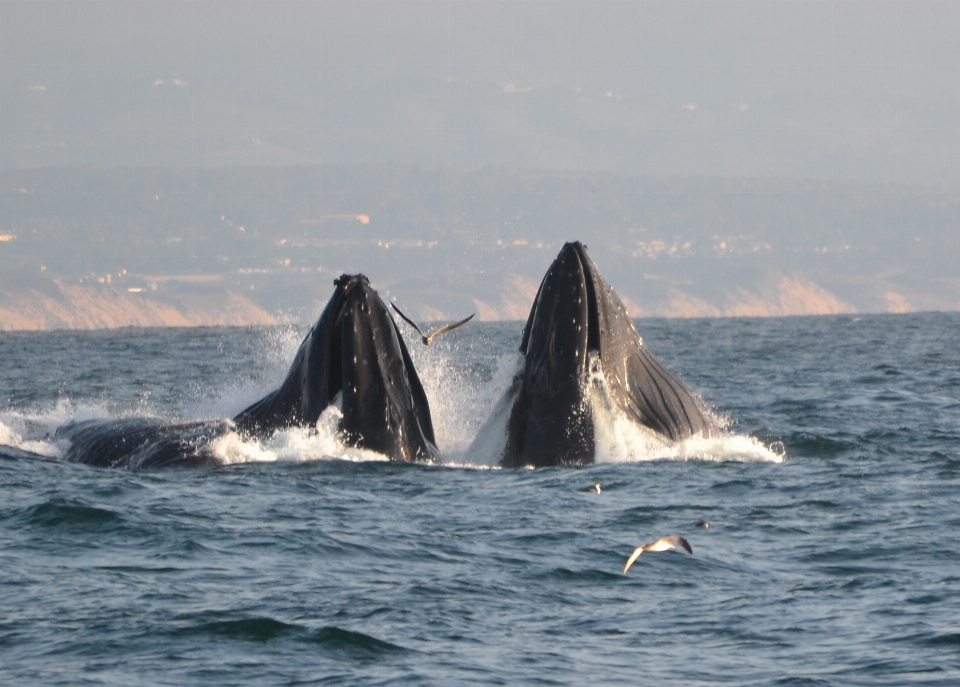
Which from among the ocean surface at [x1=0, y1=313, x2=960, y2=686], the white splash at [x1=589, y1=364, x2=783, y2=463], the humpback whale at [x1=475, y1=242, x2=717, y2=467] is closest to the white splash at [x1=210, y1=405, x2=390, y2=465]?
the ocean surface at [x1=0, y1=313, x2=960, y2=686]

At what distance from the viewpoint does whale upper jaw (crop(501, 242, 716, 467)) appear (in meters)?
13.3

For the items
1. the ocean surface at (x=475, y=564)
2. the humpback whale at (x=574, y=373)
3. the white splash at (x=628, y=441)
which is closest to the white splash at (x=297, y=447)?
the ocean surface at (x=475, y=564)

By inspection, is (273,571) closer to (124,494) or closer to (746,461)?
(124,494)

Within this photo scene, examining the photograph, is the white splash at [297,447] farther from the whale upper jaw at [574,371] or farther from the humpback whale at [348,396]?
the whale upper jaw at [574,371]

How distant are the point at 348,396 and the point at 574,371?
6.31 ft

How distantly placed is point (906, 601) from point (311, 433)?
18.5 ft

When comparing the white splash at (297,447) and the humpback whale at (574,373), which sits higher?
the humpback whale at (574,373)

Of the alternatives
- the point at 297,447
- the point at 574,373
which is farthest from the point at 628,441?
the point at 297,447

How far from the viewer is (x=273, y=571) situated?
1077 cm

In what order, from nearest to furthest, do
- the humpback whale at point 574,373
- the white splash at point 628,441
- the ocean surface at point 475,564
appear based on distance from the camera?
the ocean surface at point 475,564
the humpback whale at point 574,373
the white splash at point 628,441

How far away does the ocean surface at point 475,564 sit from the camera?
8.69m

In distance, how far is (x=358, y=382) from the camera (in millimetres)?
13273

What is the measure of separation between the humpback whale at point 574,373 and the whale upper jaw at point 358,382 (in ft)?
2.98

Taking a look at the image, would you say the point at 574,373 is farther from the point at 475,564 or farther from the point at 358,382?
the point at 475,564
